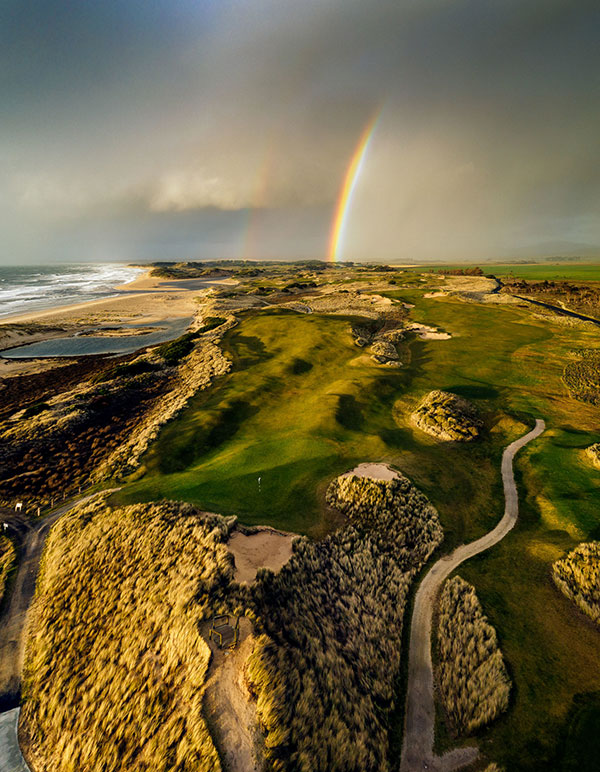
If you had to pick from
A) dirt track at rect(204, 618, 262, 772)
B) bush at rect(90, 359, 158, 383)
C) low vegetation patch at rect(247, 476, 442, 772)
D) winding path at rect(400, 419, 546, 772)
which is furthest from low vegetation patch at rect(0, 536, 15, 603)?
bush at rect(90, 359, 158, 383)

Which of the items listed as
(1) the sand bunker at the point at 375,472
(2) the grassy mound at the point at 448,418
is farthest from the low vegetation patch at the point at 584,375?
(1) the sand bunker at the point at 375,472

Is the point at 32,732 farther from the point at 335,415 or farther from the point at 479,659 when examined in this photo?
the point at 335,415

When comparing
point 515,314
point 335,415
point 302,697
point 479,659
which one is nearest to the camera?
point 302,697

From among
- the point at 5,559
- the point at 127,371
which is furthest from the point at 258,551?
the point at 127,371

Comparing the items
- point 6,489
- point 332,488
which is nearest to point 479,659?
point 332,488

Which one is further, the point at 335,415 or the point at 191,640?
the point at 335,415

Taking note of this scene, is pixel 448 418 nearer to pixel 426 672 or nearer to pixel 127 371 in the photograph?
pixel 426 672

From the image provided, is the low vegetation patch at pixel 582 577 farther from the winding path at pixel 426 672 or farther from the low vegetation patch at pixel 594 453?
the low vegetation patch at pixel 594 453

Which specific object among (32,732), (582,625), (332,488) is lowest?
(32,732)
